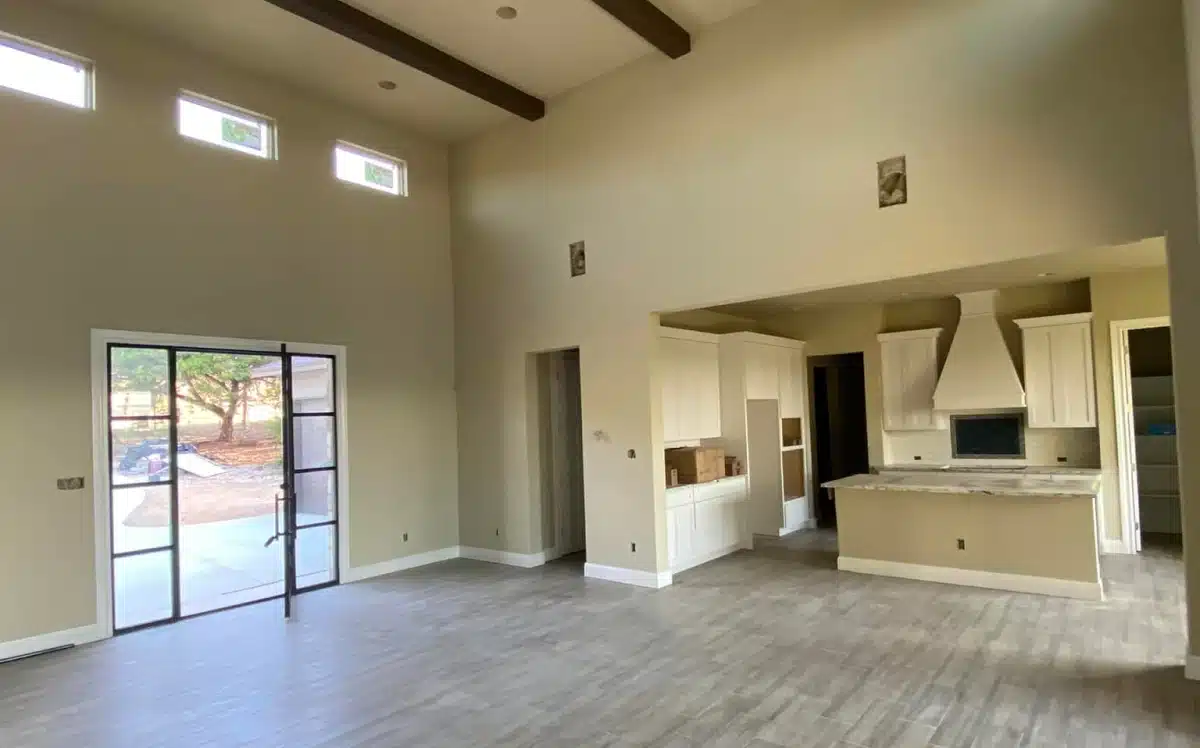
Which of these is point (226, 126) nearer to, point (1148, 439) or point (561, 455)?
point (561, 455)

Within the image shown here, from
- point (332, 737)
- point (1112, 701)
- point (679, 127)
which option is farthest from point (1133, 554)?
point (332, 737)

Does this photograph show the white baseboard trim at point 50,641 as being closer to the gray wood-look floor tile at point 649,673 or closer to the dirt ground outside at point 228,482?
the gray wood-look floor tile at point 649,673

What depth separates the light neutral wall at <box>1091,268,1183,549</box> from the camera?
7207mm

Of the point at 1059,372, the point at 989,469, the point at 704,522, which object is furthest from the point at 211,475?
the point at 1059,372

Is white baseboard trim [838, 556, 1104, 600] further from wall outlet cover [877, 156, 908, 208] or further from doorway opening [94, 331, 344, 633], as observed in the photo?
doorway opening [94, 331, 344, 633]

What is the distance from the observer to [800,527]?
9.30 metres

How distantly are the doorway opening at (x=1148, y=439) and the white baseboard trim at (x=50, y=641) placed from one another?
958 cm

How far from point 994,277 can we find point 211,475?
7660 millimetres

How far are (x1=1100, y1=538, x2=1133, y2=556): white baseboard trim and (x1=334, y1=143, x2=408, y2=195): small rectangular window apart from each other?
8.49m

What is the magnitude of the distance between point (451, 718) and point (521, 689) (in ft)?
1.65

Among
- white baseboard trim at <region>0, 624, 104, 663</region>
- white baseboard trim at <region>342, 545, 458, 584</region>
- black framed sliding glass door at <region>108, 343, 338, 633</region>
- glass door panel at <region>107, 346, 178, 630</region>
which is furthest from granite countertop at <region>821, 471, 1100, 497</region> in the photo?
white baseboard trim at <region>0, 624, 104, 663</region>

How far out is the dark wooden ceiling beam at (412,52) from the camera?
5609 millimetres

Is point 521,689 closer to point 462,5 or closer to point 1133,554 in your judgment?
point 462,5

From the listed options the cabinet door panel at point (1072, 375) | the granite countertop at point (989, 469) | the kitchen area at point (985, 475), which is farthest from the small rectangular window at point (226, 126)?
the cabinet door panel at point (1072, 375)
